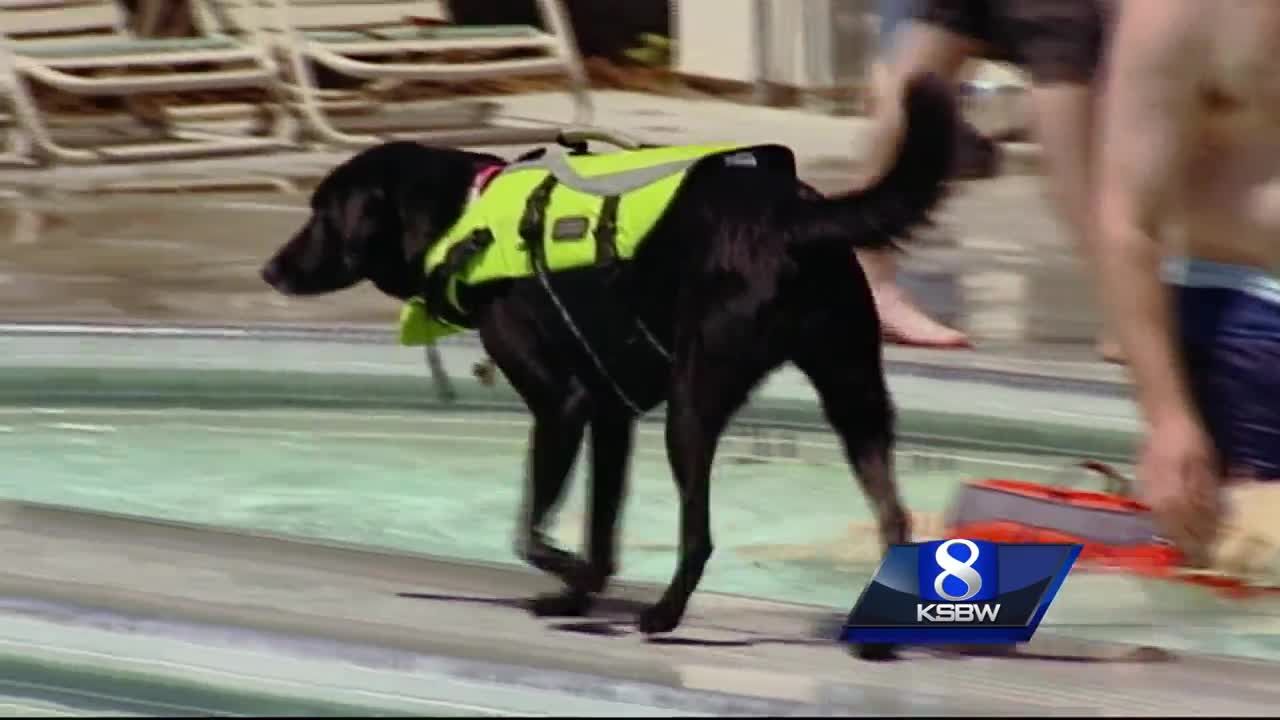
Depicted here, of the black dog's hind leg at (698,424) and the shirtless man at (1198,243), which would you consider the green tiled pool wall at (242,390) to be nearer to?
the shirtless man at (1198,243)

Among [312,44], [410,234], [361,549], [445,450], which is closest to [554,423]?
[410,234]

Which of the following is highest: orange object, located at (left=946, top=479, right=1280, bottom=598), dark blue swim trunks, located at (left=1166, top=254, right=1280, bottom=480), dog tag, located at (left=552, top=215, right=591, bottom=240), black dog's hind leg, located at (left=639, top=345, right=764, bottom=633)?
dog tag, located at (left=552, top=215, right=591, bottom=240)

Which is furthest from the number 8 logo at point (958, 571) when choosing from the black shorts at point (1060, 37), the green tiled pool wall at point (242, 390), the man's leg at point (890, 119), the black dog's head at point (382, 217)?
the man's leg at point (890, 119)

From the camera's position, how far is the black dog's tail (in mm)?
1547

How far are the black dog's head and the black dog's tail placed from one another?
0.35 meters

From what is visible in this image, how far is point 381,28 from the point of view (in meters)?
7.07

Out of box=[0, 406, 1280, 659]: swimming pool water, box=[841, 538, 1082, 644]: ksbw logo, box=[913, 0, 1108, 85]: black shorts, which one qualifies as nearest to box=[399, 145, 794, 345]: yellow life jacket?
box=[841, 538, 1082, 644]: ksbw logo

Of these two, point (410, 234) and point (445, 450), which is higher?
point (410, 234)

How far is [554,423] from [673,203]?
218mm

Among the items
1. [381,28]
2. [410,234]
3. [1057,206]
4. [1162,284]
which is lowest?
[381,28]

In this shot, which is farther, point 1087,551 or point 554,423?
point 1087,551

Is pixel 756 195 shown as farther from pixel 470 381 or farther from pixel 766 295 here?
pixel 470 381

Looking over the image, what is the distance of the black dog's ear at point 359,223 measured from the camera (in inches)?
70.1

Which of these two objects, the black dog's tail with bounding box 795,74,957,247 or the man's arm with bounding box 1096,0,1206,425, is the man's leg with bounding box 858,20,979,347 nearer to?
the man's arm with bounding box 1096,0,1206,425
